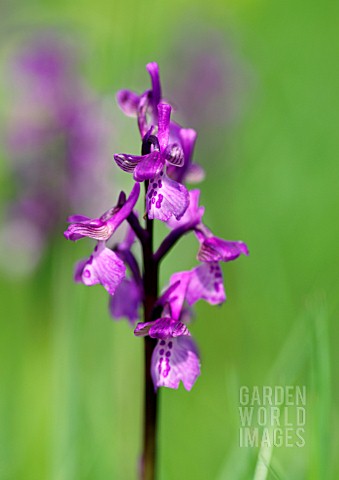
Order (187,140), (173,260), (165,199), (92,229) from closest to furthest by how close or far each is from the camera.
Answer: (165,199)
(92,229)
(187,140)
(173,260)

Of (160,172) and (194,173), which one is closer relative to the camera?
(160,172)

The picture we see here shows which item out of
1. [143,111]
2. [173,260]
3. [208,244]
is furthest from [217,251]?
[173,260]

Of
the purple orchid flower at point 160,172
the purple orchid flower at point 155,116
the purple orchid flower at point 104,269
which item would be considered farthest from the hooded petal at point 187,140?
the purple orchid flower at point 104,269

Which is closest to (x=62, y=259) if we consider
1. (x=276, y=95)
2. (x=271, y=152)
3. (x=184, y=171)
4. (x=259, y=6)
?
(x=184, y=171)

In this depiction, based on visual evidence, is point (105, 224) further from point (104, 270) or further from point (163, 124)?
point (163, 124)

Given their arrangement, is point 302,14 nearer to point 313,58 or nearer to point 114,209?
point 313,58

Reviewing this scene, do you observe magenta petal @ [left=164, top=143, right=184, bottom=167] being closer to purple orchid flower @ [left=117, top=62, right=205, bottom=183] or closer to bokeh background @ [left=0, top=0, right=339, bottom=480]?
purple orchid flower @ [left=117, top=62, right=205, bottom=183]

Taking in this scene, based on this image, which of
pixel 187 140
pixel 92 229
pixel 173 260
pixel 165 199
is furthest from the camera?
pixel 173 260

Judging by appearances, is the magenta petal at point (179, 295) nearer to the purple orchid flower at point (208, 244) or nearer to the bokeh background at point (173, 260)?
the purple orchid flower at point (208, 244)
